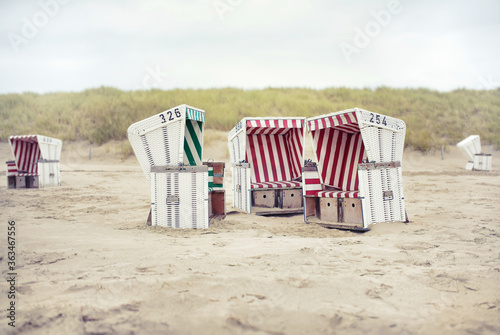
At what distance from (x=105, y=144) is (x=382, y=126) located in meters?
19.8

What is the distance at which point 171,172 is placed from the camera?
6020mm

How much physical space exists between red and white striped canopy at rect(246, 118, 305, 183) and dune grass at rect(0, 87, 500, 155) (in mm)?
12931

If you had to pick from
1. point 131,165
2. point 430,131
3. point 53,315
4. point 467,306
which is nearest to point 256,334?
point 53,315

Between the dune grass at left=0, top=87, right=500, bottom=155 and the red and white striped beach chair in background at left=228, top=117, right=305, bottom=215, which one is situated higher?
the dune grass at left=0, top=87, right=500, bottom=155

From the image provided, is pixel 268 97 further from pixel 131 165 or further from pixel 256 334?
pixel 256 334

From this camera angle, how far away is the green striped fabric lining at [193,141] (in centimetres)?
754

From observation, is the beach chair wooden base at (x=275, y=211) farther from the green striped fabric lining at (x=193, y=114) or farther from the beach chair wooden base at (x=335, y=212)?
the green striped fabric lining at (x=193, y=114)

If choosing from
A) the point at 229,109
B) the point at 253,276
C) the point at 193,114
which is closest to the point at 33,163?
the point at 193,114

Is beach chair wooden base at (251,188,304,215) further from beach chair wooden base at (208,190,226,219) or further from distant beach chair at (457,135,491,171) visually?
distant beach chair at (457,135,491,171)

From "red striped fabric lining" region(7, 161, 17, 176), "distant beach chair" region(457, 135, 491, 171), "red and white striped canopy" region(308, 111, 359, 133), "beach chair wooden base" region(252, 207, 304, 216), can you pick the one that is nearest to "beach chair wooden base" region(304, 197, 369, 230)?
"beach chair wooden base" region(252, 207, 304, 216)

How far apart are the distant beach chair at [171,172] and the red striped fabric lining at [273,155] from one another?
395cm

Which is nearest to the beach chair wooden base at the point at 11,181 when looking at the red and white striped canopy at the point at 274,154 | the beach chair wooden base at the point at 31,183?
the beach chair wooden base at the point at 31,183

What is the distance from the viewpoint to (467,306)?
9.99 feet

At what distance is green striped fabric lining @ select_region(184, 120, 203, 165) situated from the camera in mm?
7543
